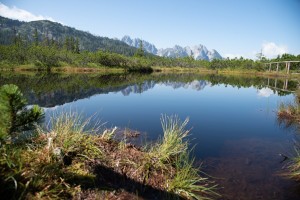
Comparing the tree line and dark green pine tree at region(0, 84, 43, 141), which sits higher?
the tree line

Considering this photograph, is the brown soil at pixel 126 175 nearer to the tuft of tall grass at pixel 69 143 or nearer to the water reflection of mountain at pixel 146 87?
the tuft of tall grass at pixel 69 143

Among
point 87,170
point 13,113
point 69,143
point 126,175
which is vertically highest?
point 13,113

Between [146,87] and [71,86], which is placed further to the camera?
[146,87]

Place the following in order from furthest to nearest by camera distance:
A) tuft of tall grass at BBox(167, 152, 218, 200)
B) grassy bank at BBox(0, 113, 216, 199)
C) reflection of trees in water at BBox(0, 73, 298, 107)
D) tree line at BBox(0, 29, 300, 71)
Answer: tree line at BBox(0, 29, 300, 71) < reflection of trees in water at BBox(0, 73, 298, 107) < tuft of tall grass at BBox(167, 152, 218, 200) < grassy bank at BBox(0, 113, 216, 199)

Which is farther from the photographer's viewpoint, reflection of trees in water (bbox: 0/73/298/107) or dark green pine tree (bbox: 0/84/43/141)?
Answer: reflection of trees in water (bbox: 0/73/298/107)

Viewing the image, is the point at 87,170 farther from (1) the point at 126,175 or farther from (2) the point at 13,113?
(2) the point at 13,113

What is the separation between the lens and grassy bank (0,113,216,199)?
13.4 ft

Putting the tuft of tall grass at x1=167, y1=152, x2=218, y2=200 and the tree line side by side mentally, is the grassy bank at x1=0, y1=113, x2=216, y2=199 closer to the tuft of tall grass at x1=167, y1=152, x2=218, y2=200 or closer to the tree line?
the tuft of tall grass at x1=167, y1=152, x2=218, y2=200

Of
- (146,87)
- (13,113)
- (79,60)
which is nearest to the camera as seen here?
(13,113)

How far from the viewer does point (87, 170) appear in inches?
208

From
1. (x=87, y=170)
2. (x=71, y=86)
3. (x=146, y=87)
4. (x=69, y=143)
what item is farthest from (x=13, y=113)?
(x=146, y=87)

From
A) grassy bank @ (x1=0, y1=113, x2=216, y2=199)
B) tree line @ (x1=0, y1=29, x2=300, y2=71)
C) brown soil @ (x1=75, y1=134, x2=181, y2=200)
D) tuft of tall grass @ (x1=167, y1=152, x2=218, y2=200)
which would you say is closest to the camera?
grassy bank @ (x1=0, y1=113, x2=216, y2=199)

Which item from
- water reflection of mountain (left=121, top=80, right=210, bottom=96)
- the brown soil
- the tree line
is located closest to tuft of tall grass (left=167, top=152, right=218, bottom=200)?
the brown soil

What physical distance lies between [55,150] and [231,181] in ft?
16.7
